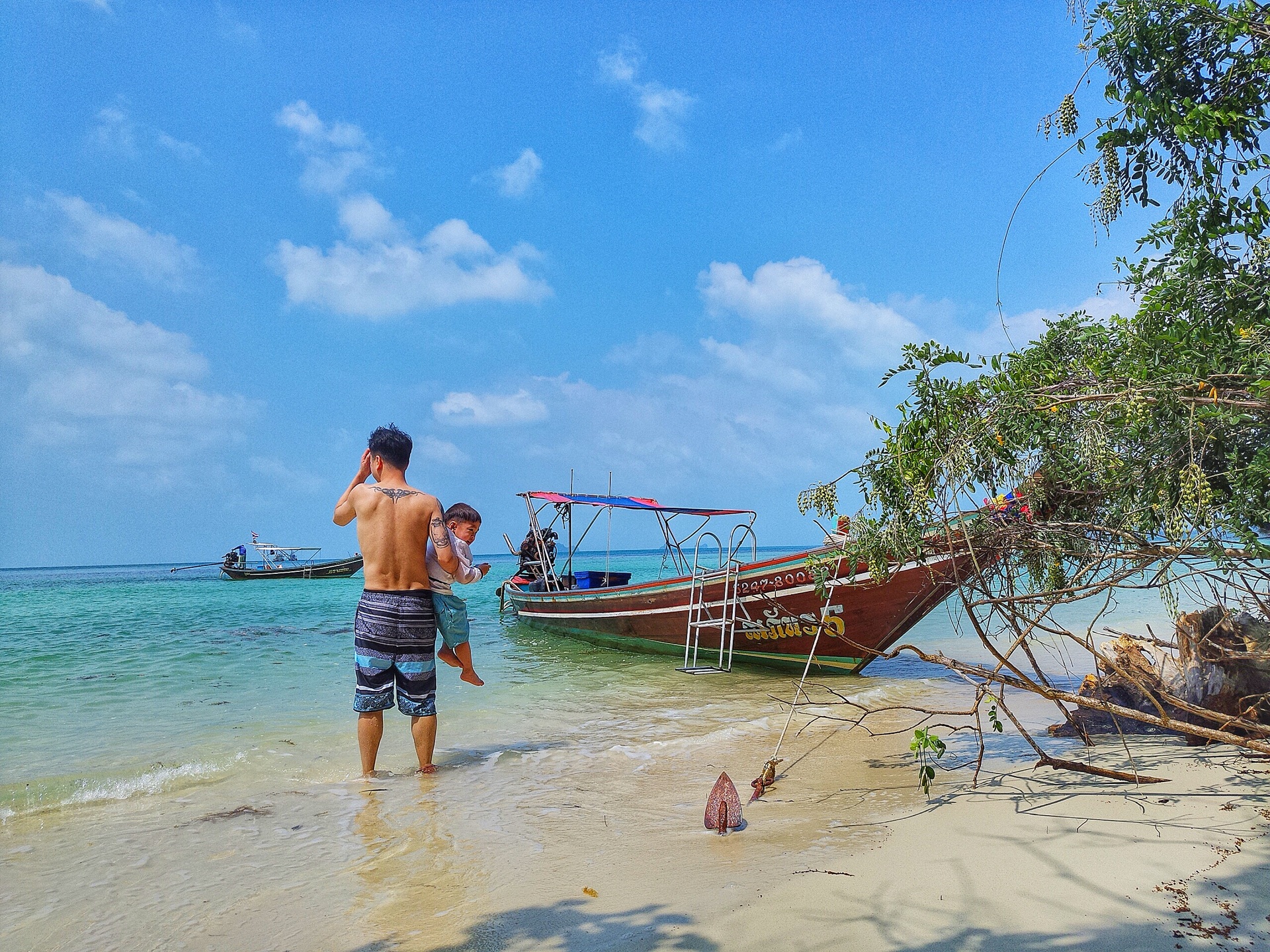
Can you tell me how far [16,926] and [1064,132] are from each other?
5.95 meters

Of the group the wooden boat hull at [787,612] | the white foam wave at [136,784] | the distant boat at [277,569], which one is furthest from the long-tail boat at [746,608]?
the distant boat at [277,569]

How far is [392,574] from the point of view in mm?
4652

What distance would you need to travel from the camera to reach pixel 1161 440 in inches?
142

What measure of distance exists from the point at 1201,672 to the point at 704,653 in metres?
6.67

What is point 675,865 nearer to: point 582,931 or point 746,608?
point 582,931

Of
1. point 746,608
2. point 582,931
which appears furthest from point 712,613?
point 582,931

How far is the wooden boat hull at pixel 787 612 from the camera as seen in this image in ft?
29.1

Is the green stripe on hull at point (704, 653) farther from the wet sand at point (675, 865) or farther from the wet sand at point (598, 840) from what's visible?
the wet sand at point (675, 865)

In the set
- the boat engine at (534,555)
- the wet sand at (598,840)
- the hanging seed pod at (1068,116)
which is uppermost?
the hanging seed pod at (1068,116)

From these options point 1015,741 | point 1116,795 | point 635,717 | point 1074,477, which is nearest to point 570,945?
point 1116,795

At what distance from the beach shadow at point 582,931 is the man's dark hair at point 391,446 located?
9.01ft

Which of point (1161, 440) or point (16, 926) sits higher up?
point (1161, 440)

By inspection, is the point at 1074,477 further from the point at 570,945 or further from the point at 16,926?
the point at 16,926

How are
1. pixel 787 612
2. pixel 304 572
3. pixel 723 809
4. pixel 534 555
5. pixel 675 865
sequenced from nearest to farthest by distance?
pixel 675 865
pixel 723 809
pixel 787 612
pixel 534 555
pixel 304 572
